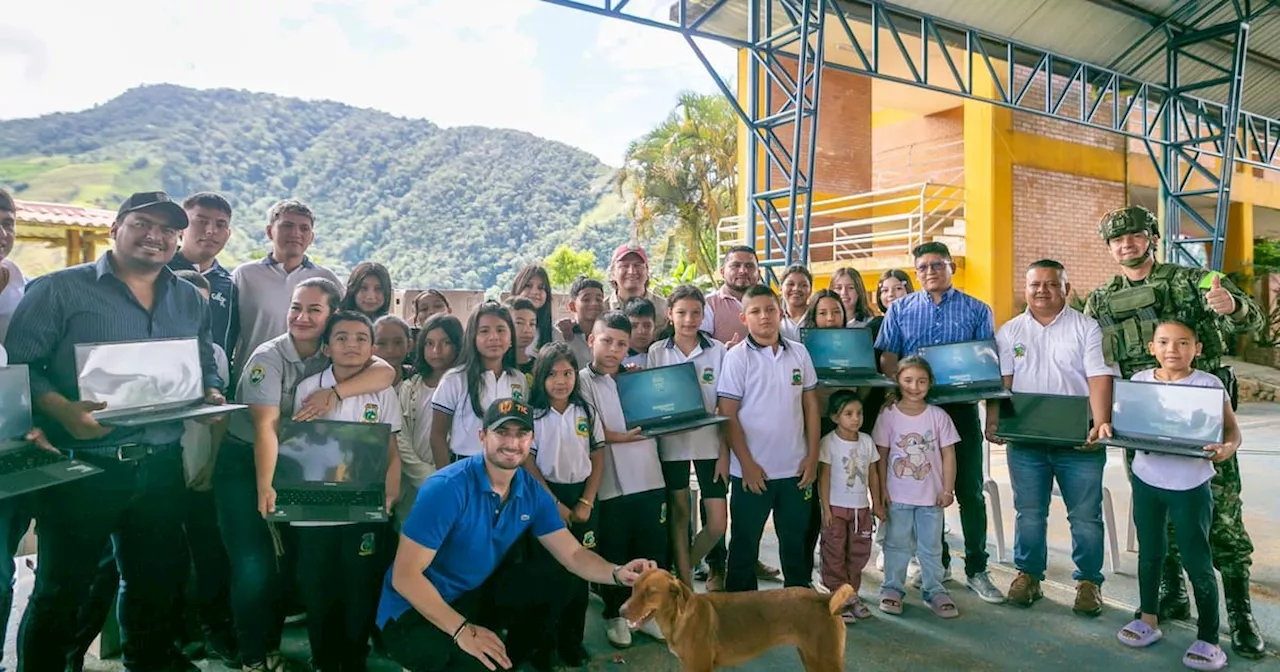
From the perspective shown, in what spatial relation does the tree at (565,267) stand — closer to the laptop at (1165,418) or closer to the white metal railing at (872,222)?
the white metal railing at (872,222)

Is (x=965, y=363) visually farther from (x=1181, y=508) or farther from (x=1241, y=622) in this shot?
(x=1241, y=622)

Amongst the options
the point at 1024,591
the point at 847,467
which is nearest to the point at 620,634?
the point at 847,467

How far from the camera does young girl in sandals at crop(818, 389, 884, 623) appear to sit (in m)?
3.53

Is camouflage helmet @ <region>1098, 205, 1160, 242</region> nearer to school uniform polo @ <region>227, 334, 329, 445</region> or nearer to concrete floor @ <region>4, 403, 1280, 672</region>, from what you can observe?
concrete floor @ <region>4, 403, 1280, 672</region>

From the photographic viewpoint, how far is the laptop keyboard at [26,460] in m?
2.20

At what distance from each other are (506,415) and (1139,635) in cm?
288

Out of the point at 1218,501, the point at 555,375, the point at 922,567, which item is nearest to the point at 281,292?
the point at 555,375

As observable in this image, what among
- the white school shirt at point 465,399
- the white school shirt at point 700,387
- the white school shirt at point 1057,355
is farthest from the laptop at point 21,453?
the white school shirt at point 1057,355

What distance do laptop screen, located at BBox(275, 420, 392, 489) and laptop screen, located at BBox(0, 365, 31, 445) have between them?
0.73 m

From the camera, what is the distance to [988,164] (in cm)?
1214

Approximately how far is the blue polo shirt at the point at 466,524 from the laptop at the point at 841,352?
165cm

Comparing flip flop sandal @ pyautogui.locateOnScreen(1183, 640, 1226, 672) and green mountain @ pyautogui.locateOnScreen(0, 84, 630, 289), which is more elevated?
green mountain @ pyautogui.locateOnScreen(0, 84, 630, 289)

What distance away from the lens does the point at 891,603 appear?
356 centimetres

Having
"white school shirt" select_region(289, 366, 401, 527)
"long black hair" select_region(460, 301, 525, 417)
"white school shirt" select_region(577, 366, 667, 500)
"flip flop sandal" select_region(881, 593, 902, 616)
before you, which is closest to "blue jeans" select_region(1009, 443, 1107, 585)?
"flip flop sandal" select_region(881, 593, 902, 616)
